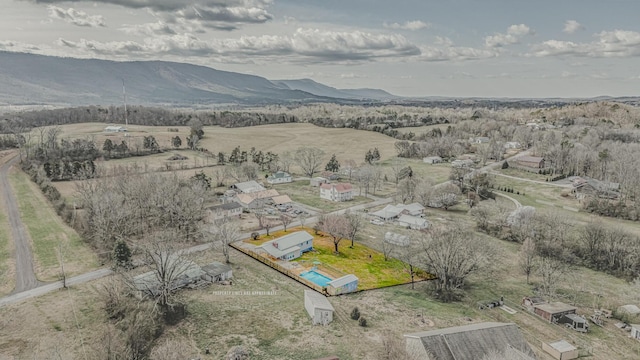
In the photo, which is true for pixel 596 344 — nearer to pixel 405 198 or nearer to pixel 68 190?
pixel 405 198

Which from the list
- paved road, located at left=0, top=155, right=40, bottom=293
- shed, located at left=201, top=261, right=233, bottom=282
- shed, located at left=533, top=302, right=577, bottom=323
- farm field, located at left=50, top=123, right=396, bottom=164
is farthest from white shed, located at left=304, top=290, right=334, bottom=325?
farm field, located at left=50, top=123, right=396, bottom=164

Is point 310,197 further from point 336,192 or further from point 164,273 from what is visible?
point 164,273

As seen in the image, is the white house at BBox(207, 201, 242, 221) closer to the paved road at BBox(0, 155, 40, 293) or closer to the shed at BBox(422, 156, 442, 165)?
the paved road at BBox(0, 155, 40, 293)

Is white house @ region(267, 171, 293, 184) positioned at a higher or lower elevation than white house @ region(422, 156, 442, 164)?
lower

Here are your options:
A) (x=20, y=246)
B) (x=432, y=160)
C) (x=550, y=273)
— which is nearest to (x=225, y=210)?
(x=20, y=246)

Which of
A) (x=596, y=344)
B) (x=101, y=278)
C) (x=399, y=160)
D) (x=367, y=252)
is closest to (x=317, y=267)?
(x=367, y=252)

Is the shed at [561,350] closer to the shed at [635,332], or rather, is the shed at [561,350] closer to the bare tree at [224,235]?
the shed at [635,332]
